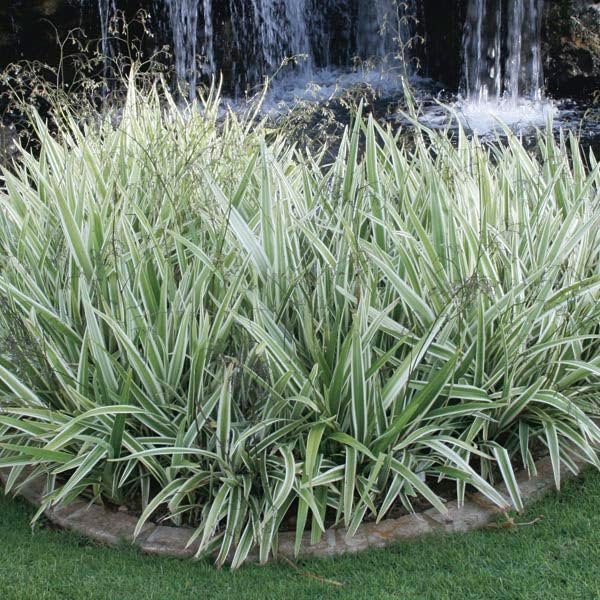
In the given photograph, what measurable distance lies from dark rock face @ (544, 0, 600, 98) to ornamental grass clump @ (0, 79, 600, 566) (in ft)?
21.4

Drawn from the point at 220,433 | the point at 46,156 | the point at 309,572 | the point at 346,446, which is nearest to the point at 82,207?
the point at 46,156

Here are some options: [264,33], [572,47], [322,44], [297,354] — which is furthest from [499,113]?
[297,354]

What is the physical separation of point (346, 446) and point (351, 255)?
65 centimetres

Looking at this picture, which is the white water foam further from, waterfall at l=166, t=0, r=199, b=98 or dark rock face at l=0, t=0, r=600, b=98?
waterfall at l=166, t=0, r=199, b=98

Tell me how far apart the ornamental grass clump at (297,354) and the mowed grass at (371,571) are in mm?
109

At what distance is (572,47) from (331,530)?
26.4 ft

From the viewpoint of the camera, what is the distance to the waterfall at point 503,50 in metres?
9.38

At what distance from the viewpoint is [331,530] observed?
2596 mm

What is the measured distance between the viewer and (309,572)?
2445 mm

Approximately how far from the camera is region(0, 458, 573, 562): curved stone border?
2.55m

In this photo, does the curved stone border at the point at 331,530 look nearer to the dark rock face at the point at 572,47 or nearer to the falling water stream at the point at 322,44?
the falling water stream at the point at 322,44

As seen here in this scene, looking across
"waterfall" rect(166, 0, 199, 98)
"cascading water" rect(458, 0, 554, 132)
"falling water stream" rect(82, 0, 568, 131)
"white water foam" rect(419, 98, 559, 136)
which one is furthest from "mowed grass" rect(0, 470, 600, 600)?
"waterfall" rect(166, 0, 199, 98)

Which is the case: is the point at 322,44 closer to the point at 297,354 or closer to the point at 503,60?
the point at 503,60

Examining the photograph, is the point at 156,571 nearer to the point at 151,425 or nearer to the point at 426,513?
the point at 151,425
